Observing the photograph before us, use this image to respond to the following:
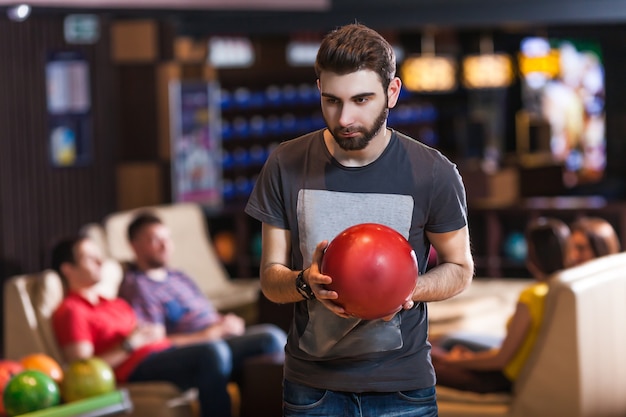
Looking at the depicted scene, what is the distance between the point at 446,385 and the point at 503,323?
6.47 ft

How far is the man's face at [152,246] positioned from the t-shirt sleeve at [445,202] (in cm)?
304

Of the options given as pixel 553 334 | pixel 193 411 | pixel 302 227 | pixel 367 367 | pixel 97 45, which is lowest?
pixel 193 411

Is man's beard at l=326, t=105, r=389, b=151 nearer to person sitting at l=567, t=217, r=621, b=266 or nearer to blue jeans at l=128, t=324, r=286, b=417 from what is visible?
blue jeans at l=128, t=324, r=286, b=417

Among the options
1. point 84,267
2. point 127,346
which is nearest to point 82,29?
point 84,267

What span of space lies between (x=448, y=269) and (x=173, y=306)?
3115 millimetres

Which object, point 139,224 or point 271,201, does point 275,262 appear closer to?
point 271,201

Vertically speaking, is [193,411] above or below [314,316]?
below

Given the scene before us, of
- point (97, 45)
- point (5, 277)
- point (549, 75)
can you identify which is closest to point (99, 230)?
point (5, 277)

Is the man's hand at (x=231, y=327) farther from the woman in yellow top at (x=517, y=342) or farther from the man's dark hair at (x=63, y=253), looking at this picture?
the woman in yellow top at (x=517, y=342)

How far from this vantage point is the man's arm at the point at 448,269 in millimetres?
2432

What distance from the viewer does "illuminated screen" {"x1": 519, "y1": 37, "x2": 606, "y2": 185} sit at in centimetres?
1872

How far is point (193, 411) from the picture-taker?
5027mm

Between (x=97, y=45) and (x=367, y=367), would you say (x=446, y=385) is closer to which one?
(x=367, y=367)

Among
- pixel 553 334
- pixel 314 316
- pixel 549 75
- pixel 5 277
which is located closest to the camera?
pixel 314 316
